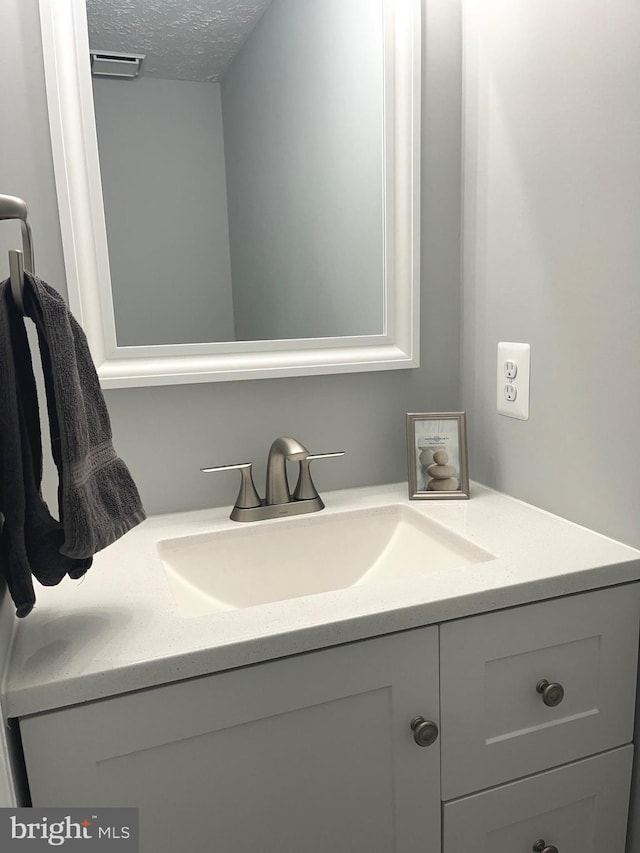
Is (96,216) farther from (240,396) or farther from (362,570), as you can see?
(362,570)

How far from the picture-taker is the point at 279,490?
3.95 feet

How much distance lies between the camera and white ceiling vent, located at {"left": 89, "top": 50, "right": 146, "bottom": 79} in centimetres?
107

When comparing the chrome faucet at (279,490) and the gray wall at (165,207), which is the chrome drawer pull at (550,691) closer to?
the chrome faucet at (279,490)

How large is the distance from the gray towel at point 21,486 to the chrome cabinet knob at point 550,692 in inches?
25.5

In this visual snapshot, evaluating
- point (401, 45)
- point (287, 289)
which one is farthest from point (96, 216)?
point (401, 45)

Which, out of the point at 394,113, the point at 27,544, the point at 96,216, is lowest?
the point at 27,544

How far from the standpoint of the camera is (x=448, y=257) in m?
1.33

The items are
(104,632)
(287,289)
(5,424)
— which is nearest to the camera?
(5,424)

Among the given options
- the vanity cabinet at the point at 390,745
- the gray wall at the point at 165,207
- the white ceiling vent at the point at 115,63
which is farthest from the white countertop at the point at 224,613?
the white ceiling vent at the point at 115,63

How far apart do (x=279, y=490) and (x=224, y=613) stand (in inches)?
15.5

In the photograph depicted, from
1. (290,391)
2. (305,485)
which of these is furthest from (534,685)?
(290,391)

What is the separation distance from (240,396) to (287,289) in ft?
0.72

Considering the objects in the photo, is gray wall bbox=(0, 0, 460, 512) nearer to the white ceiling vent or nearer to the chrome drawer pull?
the white ceiling vent

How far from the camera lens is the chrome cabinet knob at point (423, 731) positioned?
850 millimetres
